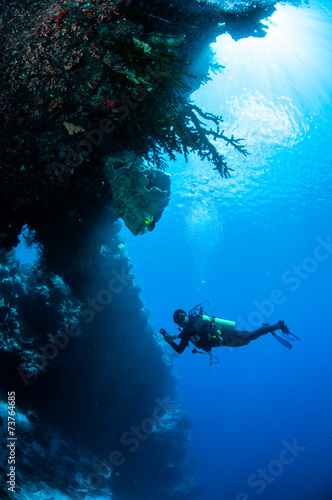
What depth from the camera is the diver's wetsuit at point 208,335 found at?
7125mm

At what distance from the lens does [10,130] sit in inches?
146

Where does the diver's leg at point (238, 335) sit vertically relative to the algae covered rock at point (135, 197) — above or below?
below

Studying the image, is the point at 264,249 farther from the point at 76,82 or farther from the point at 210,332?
the point at 76,82

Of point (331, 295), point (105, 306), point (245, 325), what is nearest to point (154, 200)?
point (105, 306)

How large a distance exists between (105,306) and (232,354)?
8772cm

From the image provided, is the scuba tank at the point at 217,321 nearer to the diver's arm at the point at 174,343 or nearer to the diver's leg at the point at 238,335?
the diver's leg at the point at 238,335

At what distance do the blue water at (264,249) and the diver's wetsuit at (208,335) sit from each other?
23.5 feet

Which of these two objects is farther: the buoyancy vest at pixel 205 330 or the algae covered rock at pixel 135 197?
the buoyancy vest at pixel 205 330

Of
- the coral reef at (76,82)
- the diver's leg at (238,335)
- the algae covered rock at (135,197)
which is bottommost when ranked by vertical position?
the diver's leg at (238,335)

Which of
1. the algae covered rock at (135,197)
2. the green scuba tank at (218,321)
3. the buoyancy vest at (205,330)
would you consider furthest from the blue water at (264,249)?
the green scuba tank at (218,321)

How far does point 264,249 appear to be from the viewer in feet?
166

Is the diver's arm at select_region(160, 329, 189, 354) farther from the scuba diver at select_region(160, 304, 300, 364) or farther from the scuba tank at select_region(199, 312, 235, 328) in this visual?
the scuba tank at select_region(199, 312, 235, 328)

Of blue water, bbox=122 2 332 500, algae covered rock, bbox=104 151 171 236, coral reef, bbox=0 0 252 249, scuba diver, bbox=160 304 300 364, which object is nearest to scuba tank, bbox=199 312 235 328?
scuba diver, bbox=160 304 300 364

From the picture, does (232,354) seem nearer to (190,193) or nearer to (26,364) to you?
(190,193)
